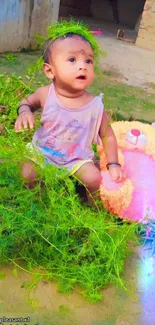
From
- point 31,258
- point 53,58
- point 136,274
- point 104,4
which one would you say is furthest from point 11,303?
point 104,4

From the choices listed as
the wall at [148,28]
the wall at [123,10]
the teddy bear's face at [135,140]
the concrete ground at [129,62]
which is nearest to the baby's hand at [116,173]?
the teddy bear's face at [135,140]

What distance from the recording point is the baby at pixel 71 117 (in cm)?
225

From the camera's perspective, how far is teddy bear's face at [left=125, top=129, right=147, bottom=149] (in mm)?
2719

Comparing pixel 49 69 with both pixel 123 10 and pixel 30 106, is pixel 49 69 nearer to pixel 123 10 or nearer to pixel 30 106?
pixel 30 106

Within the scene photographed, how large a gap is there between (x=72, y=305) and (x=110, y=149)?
96 centimetres

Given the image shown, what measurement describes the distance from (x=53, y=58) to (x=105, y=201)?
831 millimetres

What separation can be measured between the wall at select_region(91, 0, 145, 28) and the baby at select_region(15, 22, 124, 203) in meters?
9.32

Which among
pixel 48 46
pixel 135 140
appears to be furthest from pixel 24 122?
pixel 135 140

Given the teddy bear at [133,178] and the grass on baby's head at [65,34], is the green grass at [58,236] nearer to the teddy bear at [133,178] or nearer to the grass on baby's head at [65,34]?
the teddy bear at [133,178]

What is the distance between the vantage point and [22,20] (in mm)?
5473

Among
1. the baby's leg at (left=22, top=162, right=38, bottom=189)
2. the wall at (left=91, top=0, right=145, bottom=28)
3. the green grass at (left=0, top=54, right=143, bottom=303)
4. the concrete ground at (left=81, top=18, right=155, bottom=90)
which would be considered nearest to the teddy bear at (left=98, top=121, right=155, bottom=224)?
the green grass at (left=0, top=54, right=143, bottom=303)

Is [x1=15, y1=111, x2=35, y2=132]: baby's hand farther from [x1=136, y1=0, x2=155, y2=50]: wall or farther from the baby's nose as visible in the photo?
[x1=136, y1=0, x2=155, y2=50]: wall

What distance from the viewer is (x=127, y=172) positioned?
2527 millimetres

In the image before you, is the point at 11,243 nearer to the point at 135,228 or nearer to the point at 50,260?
the point at 50,260
